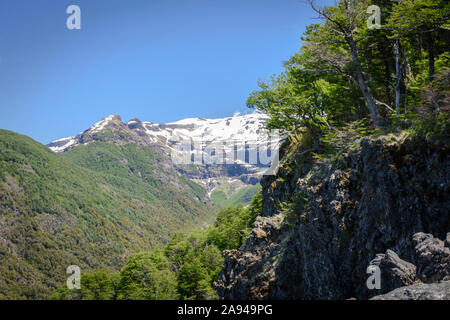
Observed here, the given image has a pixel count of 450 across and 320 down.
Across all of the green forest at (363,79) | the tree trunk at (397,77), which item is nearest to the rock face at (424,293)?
the green forest at (363,79)

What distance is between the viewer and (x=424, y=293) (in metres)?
7.78

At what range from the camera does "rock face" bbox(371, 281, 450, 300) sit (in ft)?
24.4

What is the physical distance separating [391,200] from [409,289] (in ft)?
16.3

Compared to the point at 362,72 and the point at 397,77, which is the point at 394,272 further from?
the point at 362,72

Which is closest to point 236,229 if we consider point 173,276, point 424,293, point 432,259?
point 173,276

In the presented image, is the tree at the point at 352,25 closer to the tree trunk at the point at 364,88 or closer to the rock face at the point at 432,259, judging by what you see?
the tree trunk at the point at 364,88

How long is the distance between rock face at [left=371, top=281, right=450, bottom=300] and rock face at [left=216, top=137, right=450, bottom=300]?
1421 millimetres

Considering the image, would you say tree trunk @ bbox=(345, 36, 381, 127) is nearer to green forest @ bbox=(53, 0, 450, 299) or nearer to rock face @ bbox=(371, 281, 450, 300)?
green forest @ bbox=(53, 0, 450, 299)

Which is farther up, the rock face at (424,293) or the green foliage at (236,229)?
the rock face at (424,293)

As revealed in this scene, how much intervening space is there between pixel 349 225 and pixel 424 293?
6.95m

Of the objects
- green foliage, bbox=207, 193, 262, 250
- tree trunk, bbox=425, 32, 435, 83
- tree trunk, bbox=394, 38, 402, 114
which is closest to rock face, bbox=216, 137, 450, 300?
tree trunk, bbox=394, 38, 402, 114

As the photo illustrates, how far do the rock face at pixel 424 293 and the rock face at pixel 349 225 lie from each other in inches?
55.9

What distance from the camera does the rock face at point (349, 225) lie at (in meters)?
11.1
